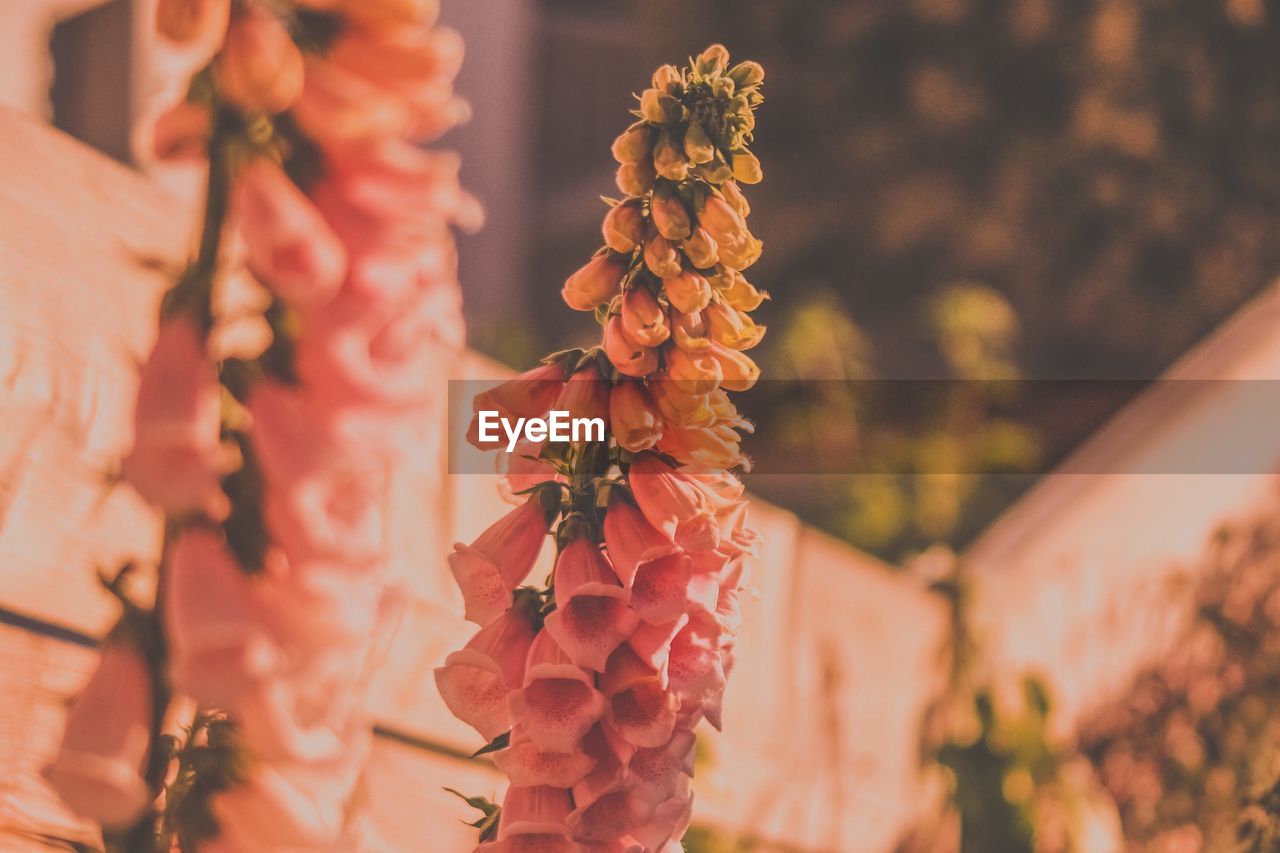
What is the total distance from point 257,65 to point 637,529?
17 cm

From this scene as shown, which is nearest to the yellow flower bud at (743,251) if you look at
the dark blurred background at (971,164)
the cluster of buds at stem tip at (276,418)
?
the cluster of buds at stem tip at (276,418)

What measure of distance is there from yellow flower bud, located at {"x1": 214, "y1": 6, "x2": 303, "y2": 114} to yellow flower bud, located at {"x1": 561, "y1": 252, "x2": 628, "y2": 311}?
0.43ft

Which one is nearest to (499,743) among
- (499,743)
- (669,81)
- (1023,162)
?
(499,743)

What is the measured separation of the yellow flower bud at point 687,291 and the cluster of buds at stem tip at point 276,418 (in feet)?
0.29

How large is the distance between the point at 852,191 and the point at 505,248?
1024mm

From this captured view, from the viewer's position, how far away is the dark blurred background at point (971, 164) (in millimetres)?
3033

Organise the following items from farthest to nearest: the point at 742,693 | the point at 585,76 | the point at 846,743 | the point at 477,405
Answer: the point at 585,76 → the point at 846,743 → the point at 742,693 → the point at 477,405

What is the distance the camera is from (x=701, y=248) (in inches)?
14.3

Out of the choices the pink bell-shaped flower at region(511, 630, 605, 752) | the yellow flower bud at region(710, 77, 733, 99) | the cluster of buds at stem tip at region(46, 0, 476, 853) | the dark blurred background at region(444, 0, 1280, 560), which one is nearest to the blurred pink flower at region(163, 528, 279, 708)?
the cluster of buds at stem tip at region(46, 0, 476, 853)

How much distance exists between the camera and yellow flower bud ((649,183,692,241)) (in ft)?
1.18

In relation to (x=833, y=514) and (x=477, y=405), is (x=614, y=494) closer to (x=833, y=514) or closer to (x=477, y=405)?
(x=477, y=405)

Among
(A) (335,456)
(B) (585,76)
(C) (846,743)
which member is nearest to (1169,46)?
(B) (585,76)

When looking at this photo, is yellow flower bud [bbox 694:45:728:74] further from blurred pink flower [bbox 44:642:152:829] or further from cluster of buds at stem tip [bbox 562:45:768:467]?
blurred pink flower [bbox 44:642:152:829]

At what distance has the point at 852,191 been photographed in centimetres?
337
